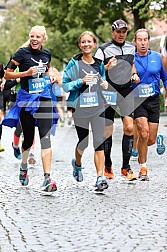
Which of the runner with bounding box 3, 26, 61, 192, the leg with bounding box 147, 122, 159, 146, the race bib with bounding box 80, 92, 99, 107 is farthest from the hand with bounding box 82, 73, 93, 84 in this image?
the leg with bounding box 147, 122, 159, 146

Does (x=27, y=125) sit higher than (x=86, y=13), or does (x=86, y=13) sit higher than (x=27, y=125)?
(x=86, y=13)

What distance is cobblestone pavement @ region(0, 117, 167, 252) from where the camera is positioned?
5.82m

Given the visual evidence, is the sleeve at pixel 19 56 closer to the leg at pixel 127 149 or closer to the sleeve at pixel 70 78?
the sleeve at pixel 70 78

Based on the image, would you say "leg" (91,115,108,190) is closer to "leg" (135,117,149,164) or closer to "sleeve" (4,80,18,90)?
"leg" (135,117,149,164)

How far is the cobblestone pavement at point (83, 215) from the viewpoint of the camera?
5824 mm

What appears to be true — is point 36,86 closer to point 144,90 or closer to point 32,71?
point 32,71

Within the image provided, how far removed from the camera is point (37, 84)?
8.88 metres

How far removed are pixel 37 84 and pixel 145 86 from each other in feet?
5.42

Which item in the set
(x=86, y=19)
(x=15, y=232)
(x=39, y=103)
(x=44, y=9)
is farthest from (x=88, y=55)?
(x=44, y=9)

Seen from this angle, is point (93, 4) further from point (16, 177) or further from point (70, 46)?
point (16, 177)

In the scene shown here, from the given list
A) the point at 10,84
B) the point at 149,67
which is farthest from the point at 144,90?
the point at 10,84

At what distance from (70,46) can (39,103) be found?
37.8 m

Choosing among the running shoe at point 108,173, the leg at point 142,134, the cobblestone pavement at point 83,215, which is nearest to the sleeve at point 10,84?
the cobblestone pavement at point 83,215

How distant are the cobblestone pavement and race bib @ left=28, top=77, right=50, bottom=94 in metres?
1.15
